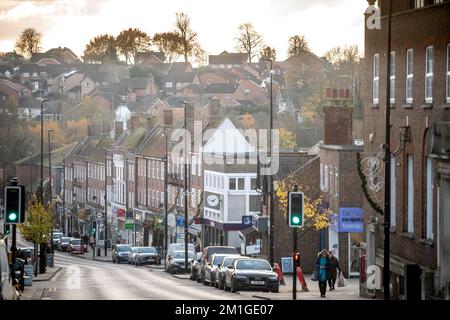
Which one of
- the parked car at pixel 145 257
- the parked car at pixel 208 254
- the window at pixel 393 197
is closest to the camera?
the window at pixel 393 197

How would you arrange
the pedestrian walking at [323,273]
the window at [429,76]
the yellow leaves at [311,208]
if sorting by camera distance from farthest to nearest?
1. the yellow leaves at [311,208]
2. the pedestrian walking at [323,273]
3. the window at [429,76]

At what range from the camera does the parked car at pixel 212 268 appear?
53.3m

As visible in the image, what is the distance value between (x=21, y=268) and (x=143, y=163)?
254ft

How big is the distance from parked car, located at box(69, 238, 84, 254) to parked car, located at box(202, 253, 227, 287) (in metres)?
55.3

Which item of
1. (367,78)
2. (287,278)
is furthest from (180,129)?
(367,78)

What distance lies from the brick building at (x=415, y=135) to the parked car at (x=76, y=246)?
6548cm

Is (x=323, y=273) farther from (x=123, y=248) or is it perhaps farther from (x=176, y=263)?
(x=123, y=248)

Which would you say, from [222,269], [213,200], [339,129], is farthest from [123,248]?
[222,269]

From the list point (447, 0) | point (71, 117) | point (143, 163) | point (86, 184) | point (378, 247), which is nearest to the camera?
point (447, 0)

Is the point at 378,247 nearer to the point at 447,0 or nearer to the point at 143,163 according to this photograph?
the point at 447,0

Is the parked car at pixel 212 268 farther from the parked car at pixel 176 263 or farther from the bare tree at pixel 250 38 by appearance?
the bare tree at pixel 250 38

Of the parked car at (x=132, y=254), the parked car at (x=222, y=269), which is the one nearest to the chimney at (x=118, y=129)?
the parked car at (x=132, y=254)

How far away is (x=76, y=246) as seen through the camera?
364 ft

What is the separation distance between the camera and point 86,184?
141250 mm
